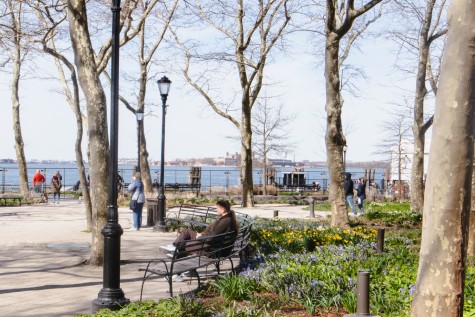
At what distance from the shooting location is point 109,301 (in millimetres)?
7371

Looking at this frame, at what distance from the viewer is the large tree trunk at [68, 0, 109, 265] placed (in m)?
11.0

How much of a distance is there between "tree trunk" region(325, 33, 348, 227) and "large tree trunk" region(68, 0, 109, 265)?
6.48 meters

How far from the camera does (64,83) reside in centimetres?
2597

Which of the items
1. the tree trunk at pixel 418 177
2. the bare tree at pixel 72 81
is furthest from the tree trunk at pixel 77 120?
the tree trunk at pixel 418 177

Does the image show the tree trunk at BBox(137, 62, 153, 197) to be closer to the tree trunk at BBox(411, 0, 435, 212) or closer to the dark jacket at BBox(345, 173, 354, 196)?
the dark jacket at BBox(345, 173, 354, 196)

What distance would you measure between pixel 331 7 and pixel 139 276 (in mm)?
8864

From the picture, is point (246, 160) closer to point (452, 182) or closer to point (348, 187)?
point (348, 187)

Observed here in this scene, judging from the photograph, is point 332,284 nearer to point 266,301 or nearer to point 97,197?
point 266,301

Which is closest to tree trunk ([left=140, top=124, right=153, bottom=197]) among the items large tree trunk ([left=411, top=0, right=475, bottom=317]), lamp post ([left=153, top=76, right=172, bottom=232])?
lamp post ([left=153, top=76, right=172, bottom=232])

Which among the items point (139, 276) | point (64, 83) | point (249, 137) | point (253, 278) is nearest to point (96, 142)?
point (139, 276)

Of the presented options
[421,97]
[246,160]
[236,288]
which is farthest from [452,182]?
[246,160]

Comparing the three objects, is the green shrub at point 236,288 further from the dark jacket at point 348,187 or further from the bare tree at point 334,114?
the dark jacket at point 348,187

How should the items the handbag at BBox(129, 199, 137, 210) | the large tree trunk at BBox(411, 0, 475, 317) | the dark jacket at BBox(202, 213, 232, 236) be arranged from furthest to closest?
the handbag at BBox(129, 199, 137, 210), the dark jacket at BBox(202, 213, 232, 236), the large tree trunk at BBox(411, 0, 475, 317)

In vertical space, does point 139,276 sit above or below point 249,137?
below
